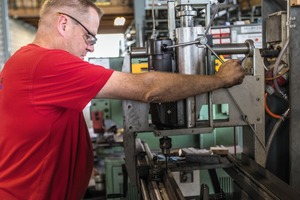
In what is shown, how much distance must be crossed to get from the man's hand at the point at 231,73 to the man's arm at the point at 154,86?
58 mm

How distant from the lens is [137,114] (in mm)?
1315

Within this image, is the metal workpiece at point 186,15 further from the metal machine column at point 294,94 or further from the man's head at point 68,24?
the metal machine column at point 294,94

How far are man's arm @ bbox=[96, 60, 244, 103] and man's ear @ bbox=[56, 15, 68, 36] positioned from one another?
0.29 metres

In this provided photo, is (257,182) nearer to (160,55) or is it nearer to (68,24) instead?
(160,55)

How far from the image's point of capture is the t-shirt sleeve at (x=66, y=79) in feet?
3.87

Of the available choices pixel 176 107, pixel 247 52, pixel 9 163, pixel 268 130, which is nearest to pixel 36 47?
pixel 9 163

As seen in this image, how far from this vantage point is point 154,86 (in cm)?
119

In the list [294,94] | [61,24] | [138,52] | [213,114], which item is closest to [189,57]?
[138,52]

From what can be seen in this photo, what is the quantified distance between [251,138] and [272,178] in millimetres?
218

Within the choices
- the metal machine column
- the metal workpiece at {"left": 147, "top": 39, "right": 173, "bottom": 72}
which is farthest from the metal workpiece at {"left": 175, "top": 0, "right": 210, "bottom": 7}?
the metal machine column

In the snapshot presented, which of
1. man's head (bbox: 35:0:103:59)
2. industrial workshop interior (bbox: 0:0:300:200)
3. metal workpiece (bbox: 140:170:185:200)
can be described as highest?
man's head (bbox: 35:0:103:59)

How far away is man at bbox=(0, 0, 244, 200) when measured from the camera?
1.19m

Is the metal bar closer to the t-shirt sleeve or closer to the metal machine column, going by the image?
the metal machine column

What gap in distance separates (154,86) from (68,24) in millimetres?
411
